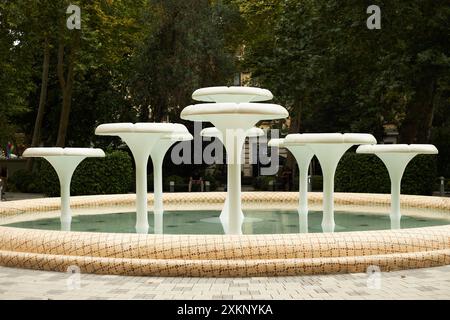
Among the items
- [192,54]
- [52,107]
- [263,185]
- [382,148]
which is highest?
[192,54]

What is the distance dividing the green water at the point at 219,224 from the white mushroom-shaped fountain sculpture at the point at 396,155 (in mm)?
391

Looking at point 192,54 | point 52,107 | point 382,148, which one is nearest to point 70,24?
point 192,54

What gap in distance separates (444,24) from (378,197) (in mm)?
8473

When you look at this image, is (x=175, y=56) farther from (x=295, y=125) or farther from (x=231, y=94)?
(x=231, y=94)

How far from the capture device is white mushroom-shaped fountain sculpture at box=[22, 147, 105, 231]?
42.0 ft

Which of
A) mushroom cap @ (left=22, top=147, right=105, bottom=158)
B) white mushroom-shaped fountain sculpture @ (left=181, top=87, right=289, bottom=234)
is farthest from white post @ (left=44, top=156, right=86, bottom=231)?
white mushroom-shaped fountain sculpture @ (left=181, top=87, right=289, bottom=234)

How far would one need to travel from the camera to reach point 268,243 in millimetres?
7879

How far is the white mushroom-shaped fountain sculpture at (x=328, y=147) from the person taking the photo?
445 inches

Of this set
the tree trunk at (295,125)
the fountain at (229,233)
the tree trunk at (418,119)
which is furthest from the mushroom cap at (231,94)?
the tree trunk at (295,125)

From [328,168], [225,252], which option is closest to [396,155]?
[328,168]

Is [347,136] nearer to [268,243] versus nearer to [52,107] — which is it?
[268,243]

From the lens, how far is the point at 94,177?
80.0 feet

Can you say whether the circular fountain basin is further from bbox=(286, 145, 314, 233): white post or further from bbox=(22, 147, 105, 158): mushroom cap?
bbox=(286, 145, 314, 233): white post

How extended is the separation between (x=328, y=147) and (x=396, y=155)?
222cm
